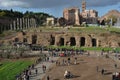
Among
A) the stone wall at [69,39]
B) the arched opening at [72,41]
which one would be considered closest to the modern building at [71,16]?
the arched opening at [72,41]

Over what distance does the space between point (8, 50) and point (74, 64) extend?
57.9ft

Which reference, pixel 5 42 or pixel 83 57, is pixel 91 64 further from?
pixel 5 42

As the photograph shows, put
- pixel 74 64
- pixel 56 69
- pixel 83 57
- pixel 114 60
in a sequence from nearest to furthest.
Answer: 1. pixel 56 69
2. pixel 74 64
3. pixel 114 60
4. pixel 83 57

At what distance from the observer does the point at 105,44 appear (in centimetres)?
7669

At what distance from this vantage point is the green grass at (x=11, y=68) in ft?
145

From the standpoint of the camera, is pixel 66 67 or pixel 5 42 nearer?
pixel 66 67

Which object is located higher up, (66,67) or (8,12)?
(8,12)

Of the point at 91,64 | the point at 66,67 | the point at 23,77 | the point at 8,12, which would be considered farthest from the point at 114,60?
the point at 8,12

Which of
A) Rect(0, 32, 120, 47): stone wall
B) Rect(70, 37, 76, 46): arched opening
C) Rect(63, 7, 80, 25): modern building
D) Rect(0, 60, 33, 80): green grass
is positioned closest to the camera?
Rect(0, 60, 33, 80): green grass

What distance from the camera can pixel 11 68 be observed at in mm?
50125

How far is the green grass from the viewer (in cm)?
4434

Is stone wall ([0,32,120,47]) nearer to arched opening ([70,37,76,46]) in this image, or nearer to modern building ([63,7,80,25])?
arched opening ([70,37,76,46])

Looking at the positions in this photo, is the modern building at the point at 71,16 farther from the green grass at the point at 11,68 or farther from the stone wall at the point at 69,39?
the green grass at the point at 11,68

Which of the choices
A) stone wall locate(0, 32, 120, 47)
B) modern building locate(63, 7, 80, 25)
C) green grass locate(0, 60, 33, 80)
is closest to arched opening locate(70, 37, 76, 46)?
stone wall locate(0, 32, 120, 47)
